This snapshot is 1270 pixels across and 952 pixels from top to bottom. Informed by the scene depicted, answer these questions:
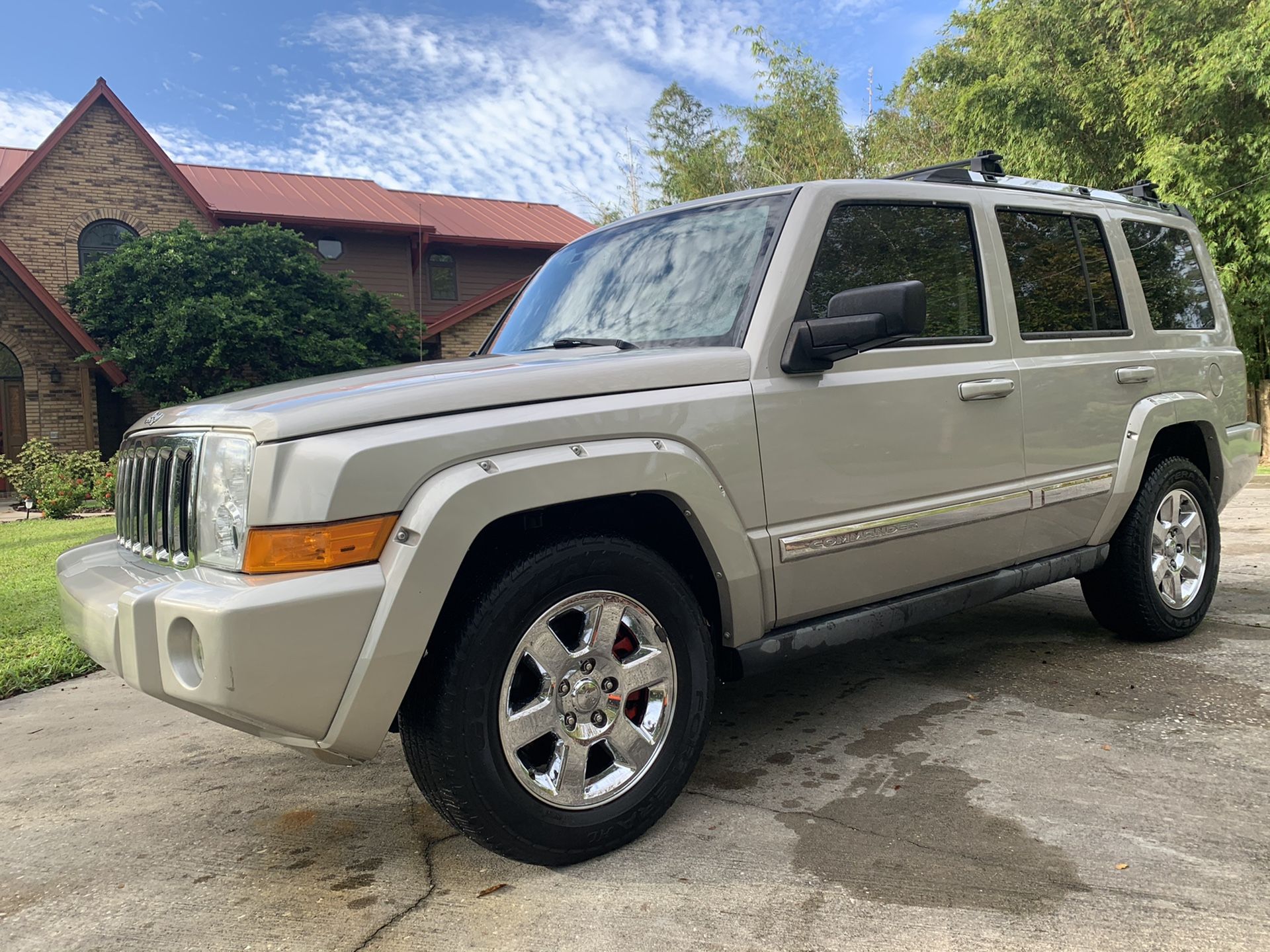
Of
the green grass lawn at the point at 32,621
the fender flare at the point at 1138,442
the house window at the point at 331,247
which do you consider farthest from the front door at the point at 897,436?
the house window at the point at 331,247

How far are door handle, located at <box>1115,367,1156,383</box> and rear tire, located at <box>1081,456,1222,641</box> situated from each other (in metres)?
0.45

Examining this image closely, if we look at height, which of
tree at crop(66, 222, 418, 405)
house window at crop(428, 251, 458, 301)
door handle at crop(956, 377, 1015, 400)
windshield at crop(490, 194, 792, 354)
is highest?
house window at crop(428, 251, 458, 301)

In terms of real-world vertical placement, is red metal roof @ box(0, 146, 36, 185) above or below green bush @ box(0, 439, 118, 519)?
above

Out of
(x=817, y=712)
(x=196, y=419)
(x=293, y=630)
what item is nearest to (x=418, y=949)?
(x=293, y=630)

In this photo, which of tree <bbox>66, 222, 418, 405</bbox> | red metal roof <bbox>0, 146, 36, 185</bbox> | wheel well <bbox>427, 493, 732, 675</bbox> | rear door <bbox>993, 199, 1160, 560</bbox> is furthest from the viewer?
red metal roof <bbox>0, 146, 36, 185</bbox>

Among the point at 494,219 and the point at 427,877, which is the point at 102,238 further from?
the point at 427,877

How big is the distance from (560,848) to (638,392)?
4.08 ft

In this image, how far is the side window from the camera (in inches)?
123

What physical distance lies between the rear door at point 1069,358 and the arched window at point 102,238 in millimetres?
18654

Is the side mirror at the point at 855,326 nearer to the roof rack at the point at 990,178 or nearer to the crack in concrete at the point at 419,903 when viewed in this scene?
the roof rack at the point at 990,178

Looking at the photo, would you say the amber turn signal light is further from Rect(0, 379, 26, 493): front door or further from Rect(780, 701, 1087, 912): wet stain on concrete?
Rect(0, 379, 26, 493): front door

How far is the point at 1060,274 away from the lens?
3.93 m

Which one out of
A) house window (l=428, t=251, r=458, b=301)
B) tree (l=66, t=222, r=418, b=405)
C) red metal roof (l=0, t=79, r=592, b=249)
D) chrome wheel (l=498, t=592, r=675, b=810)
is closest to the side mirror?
chrome wheel (l=498, t=592, r=675, b=810)

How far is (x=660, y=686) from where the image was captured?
8.80 ft
